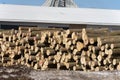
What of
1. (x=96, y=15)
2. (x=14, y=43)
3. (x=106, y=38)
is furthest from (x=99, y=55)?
(x=96, y=15)

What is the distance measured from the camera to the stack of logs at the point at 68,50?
42.3 ft

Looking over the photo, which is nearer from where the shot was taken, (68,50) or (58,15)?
(68,50)

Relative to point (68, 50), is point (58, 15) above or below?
below

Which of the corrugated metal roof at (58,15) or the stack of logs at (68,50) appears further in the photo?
the corrugated metal roof at (58,15)

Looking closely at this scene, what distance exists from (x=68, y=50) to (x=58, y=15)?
55.5ft

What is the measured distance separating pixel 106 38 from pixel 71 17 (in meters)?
17.2

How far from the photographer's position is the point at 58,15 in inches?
1196

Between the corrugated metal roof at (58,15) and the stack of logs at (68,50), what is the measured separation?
43.6 ft

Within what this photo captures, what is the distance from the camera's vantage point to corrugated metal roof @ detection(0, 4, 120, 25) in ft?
95.1

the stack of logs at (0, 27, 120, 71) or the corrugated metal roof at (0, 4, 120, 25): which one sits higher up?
the stack of logs at (0, 27, 120, 71)

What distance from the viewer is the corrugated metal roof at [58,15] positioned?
29.0m

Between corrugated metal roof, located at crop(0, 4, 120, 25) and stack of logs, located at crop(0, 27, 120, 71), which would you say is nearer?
stack of logs, located at crop(0, 27, 120, 71)

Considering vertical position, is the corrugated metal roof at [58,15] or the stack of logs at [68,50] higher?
the stack of logs at [68,50]

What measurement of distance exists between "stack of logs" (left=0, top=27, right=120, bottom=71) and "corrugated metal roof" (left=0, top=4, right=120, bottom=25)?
13.3 m
